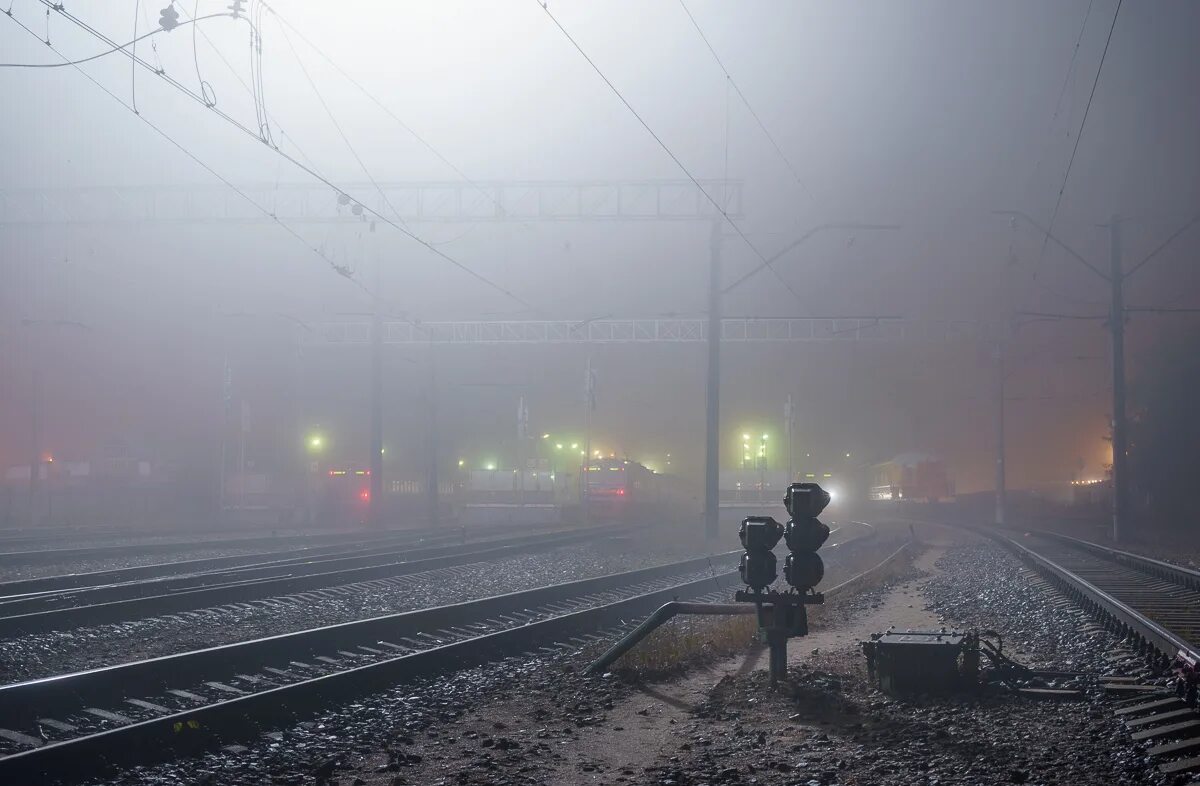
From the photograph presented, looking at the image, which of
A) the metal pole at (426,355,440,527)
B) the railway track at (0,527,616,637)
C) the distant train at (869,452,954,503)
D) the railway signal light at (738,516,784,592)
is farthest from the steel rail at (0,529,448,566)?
the distant train at (869,452,954,503)

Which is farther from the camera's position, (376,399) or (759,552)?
(376,399)

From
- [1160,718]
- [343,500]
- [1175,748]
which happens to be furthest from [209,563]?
[343,500]

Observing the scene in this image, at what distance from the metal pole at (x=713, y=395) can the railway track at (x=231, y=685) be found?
17360mm

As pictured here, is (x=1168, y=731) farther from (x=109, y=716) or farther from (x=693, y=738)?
(x=109, y=716)

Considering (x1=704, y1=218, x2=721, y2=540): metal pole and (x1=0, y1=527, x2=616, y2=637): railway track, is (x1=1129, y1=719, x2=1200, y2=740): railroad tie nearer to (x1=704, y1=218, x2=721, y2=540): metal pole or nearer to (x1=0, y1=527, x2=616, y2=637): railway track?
(x1=0, y1=527, x2=616, y2=637): railway track

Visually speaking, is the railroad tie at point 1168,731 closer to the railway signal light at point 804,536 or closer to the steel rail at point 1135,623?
the steel rail at point 1135,623

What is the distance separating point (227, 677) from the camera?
10.2 m

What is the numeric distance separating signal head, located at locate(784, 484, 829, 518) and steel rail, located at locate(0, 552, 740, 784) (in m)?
3.75

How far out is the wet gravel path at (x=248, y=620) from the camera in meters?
12.0

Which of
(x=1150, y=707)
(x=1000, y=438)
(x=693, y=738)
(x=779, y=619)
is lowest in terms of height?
(x=693, y=738)

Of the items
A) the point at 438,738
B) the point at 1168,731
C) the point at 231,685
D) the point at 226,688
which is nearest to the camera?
the point at 1168,731

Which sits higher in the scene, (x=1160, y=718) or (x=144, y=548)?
(x=1160, y=718)

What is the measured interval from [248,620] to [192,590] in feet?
8.11

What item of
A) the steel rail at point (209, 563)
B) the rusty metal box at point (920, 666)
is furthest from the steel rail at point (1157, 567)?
the steel rail at point (209, 563)
